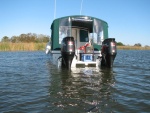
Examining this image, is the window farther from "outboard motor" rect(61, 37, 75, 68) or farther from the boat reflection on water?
the boat reflection on water

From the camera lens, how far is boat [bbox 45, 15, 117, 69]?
12.1 m

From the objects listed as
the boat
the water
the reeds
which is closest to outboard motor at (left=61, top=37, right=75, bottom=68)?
the boat

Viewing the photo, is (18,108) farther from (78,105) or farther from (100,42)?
(100,42)

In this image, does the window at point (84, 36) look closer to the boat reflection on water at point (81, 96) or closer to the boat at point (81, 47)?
the boat at point (81, 47)

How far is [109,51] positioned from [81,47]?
1866 millimetres

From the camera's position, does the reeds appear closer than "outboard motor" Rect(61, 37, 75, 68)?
No

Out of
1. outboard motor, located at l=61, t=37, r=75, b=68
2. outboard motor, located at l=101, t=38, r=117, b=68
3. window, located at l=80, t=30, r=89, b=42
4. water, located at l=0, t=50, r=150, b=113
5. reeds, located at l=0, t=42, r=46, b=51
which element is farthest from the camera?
reeds, located at l=0, t=42, r=46, b=51

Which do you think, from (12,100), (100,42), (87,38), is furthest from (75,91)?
(87,38)

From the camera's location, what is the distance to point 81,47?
13.9 m

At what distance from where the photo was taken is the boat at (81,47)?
477 inches

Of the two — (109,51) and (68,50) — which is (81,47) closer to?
(109,51)

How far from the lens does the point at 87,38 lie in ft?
54.3

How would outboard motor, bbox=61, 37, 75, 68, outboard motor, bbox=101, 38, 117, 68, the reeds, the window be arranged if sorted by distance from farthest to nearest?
1. the reeds
2. the window
3. outboard motor, bbox=101, 38, 117, 68
4. outboard motor, bbox=61, 37, 75, 68

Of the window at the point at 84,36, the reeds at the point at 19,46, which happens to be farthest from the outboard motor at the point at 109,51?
the reeds at the point at 19,46
